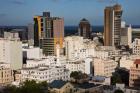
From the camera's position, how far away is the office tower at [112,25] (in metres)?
45.7

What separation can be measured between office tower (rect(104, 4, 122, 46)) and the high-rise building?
7.05 meters

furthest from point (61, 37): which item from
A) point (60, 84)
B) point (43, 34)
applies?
point (60, 84)

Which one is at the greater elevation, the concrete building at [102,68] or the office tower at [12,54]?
the office tower at [12,54]

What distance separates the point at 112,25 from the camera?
45.9m

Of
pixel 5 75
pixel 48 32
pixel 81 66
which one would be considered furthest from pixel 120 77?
pixel 48 32

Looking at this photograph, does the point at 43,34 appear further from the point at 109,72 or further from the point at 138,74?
the point at 138,74

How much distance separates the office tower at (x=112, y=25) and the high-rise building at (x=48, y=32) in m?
7.05

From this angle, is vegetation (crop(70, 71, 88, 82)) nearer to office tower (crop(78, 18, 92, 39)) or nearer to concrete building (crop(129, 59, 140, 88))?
concrete building (crop(129, 59, 140, 88))

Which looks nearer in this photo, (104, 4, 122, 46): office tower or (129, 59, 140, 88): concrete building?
(129, 59, 140, 88): concrete building

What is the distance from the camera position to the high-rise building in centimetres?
3772

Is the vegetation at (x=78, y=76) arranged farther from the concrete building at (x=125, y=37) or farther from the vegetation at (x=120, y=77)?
the concrete building at (x=125, y=37)

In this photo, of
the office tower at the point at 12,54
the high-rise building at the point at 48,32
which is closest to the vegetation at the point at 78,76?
the office tower at the point at 12,54

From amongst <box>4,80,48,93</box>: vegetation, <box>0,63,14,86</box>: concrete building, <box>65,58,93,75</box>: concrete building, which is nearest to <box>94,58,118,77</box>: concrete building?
<box>65,58,93,75</box>: concrete building

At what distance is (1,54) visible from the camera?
27.7 meters
